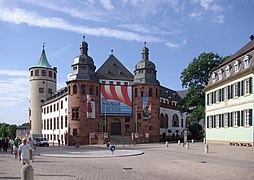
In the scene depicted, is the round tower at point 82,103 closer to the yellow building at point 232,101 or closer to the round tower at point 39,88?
the yellow building at point 232,101

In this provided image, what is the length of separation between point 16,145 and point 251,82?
24.5m

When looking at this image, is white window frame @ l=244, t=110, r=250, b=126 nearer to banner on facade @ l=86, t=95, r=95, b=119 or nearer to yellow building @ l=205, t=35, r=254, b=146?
yellow building @ l=205, t=35, r=254, b=146

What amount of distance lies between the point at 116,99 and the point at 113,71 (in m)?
9.11

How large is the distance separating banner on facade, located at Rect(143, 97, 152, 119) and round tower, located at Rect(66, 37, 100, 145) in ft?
28.9

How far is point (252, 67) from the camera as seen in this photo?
1419 inches

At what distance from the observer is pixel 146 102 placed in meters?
65.9

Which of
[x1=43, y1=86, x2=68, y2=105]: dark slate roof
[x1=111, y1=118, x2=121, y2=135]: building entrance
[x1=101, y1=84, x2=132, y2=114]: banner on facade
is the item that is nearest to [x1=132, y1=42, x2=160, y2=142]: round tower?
[x1=101, y1=84, x2=132, y2=114]: banner on facade

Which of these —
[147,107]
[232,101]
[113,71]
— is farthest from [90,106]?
[232,101]

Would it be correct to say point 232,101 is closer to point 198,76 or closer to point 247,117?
point 247,117

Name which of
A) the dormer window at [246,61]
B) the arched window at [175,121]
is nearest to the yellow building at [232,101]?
the dormer window at [246,61]

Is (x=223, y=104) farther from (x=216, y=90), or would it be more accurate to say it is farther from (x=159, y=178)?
(x=159, y=178)

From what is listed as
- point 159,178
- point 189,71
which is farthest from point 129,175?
point 189,71

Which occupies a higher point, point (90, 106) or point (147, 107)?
point (90, 106)

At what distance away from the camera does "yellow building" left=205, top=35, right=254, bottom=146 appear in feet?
124
